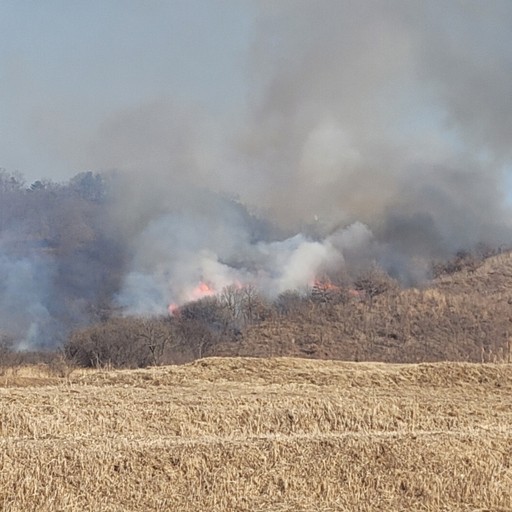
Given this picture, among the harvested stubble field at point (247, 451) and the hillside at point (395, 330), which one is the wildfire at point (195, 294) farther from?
the harvested stubble field at point (247, 451)

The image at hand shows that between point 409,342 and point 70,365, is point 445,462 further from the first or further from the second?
point 409,342

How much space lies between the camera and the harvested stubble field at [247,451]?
9945 millimetres

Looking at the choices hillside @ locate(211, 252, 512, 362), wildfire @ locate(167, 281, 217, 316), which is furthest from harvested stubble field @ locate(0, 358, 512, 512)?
wildfire @ locate(167, 281, 217, 316)

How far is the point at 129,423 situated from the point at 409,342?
27741 mm

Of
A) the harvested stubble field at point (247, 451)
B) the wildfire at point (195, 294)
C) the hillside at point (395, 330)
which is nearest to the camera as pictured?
the harvested stubble field at point (247, 451)

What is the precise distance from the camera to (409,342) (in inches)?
1534

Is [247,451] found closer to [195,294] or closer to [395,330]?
[395,330]

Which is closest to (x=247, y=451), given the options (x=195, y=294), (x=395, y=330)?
(x=395, y=330)

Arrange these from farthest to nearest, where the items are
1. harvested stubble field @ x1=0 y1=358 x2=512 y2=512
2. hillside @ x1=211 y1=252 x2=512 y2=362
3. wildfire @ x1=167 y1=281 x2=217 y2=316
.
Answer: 1. wildfire @ x1=167 y1=281 x2=217 y2=316
2. hillside @ x1=211 y1=252 x2=512 y2=362
3. harvested stubble field @ x1=0 y1=358 x2=512 y2=512

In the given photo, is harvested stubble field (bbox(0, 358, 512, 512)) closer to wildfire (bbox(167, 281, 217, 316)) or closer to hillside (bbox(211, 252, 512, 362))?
hillside (bbox(211, 252, 512, 362))

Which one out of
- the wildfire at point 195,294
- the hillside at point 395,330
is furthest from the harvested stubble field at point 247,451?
the wildfire at point 195,294

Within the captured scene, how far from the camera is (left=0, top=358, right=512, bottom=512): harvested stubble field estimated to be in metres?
9.95

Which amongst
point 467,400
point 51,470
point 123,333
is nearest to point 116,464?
point 51,470

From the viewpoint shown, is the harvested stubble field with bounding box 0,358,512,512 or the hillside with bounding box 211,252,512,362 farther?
the hillside with bounding box 211,252,512,362
